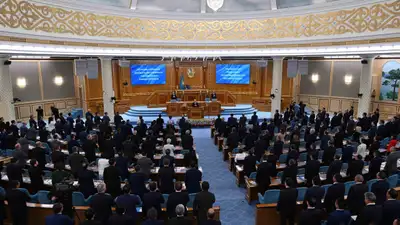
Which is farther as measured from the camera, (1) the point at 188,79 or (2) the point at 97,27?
(1) the point at 188,79

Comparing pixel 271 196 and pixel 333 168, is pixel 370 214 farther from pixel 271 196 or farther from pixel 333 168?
pixel 333 168

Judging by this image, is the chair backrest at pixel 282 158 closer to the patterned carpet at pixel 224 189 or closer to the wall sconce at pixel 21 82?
the patterned carpet at pixel 224 189

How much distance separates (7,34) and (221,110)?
14806 mm

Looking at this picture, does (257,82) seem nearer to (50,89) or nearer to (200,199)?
(50,89)

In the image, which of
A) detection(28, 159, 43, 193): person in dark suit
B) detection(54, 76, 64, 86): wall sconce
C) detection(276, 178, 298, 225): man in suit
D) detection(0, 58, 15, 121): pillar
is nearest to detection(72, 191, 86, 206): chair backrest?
detection(28, 159, 43, 193): person in dark suit

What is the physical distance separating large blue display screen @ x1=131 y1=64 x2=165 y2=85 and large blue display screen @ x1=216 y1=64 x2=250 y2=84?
509cm

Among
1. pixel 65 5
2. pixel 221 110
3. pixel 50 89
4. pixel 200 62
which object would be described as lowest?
pixel 221 110

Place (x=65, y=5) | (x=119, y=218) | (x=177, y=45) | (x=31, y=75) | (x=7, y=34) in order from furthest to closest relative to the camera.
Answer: (x=31, y=75)
(x=177, y=45)
(x=65, y=5)
(x=7, y=34)
(x=119, y=218)

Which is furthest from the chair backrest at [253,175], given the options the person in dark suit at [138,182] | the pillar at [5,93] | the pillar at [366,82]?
the pillar at [5,93]

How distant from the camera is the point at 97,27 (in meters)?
14.8

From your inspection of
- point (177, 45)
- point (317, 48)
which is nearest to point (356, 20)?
point (317, 48)

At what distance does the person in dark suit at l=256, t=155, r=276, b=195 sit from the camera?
7.62 meters

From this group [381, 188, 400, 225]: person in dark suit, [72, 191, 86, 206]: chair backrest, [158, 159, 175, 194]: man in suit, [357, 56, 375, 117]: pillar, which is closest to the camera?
[381, 188, 400, 225]: person in dark suit

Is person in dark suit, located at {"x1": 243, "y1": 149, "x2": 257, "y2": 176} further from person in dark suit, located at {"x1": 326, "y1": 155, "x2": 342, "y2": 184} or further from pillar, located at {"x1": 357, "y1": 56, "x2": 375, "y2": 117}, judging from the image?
pillar, located at {"x1": 357, "y1": 56, "x2": 375, "y2": 117}
